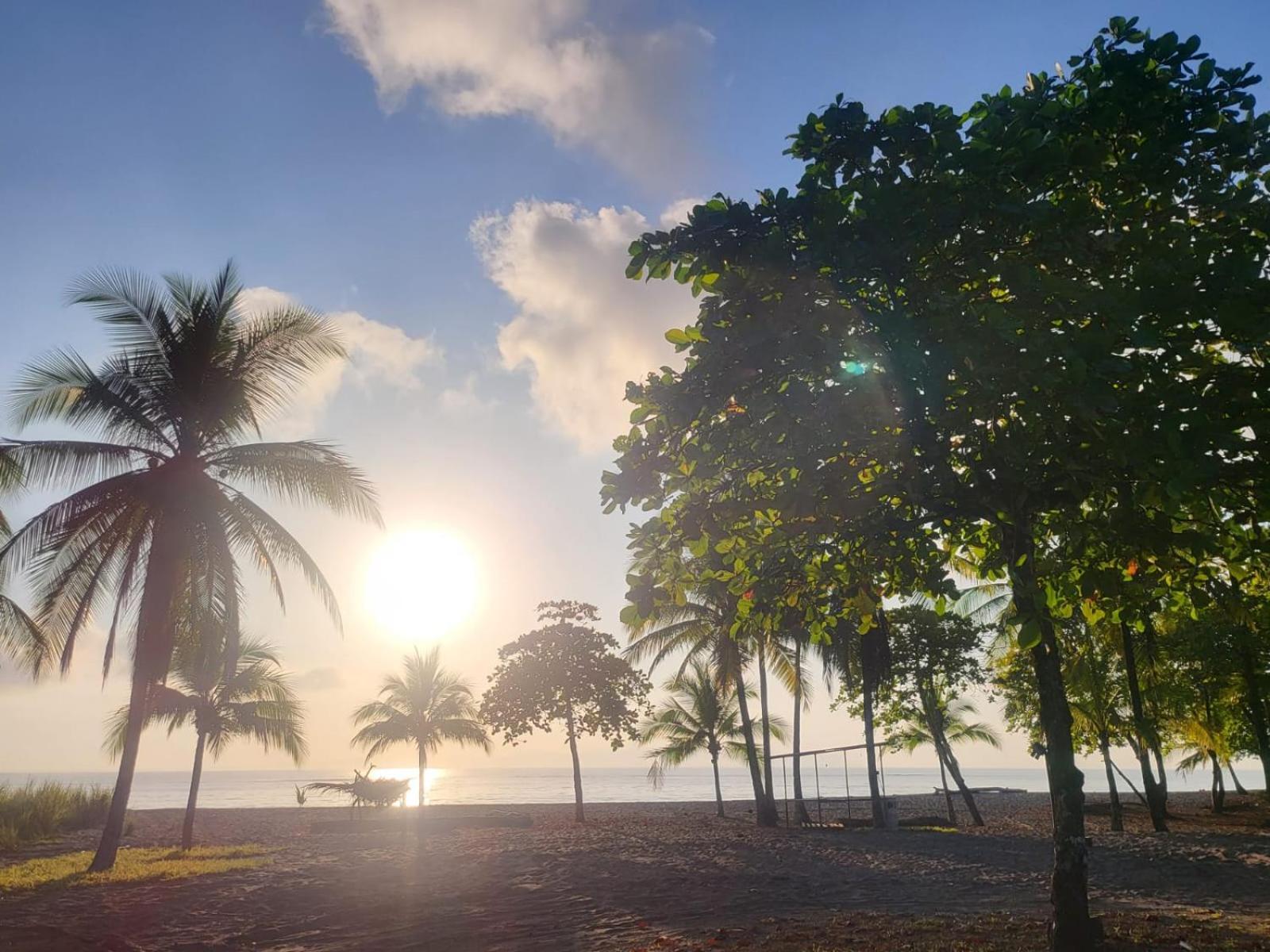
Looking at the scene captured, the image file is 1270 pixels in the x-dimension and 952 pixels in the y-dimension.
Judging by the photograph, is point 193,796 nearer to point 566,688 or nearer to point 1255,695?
point 566,688

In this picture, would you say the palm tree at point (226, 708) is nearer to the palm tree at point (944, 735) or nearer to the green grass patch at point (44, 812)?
the green grass patch at point (44, 812)

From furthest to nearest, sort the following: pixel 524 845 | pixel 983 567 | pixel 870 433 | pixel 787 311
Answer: pixel 524 845 < pixel 983 567 < pixel 870 433 < pixel 787 311

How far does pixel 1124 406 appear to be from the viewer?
5.07m

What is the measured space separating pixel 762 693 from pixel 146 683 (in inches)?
787

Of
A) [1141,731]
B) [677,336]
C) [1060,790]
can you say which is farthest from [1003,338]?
[1141,731]

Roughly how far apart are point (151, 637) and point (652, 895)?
1066 centimetres

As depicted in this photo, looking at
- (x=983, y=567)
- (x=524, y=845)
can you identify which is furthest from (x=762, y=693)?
(x=983, y=567)

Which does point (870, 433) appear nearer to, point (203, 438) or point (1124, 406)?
point (1124, 406)

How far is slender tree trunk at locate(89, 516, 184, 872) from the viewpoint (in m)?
15.2

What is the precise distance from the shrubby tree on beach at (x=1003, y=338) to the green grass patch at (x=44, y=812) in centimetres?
2280

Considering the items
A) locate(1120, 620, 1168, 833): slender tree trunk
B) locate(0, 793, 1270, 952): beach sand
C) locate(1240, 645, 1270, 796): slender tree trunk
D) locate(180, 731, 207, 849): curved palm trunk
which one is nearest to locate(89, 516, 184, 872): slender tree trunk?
locate(0, 793, 1270, 952): beach sand

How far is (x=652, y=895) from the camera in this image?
38.0 feet

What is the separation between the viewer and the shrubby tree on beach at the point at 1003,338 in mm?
5266

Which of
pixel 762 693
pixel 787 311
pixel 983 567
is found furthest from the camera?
Answer: pixel 762 693
